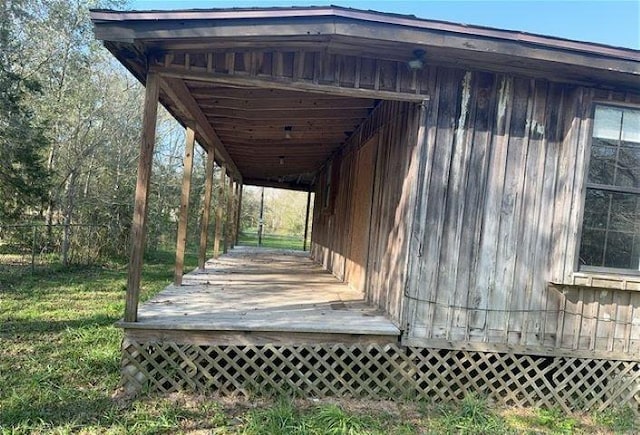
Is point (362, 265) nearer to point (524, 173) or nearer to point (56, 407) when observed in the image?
point (524, 173)

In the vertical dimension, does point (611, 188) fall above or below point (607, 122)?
below

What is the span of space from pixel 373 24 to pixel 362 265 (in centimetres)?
338

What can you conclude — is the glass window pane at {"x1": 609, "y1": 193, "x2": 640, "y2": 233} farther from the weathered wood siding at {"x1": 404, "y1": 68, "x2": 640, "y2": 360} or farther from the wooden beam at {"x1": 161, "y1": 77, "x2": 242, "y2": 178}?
the wooden beam at {"x1": 161, "y1": 77, "x2": 242, "y2": 178}

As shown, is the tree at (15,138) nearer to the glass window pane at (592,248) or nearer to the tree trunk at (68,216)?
the tree trunk at (68,216)

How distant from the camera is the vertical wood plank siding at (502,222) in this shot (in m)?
3.75

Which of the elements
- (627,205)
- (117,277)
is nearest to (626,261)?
(627,205)

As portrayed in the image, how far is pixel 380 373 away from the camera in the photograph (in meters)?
3.77

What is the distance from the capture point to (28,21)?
10250 millimetres

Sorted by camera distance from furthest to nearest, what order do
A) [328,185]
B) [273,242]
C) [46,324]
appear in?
[273,242] → [328,185] → [46,324]

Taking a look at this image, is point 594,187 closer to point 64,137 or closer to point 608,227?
point 608,227

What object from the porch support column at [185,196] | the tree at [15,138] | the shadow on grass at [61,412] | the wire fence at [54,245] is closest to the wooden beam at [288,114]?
the porch support column at [185,196]

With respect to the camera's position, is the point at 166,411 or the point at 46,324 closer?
the point at 166,411

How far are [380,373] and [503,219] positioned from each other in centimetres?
179

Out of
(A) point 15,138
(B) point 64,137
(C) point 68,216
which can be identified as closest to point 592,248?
(A) point 15,138
